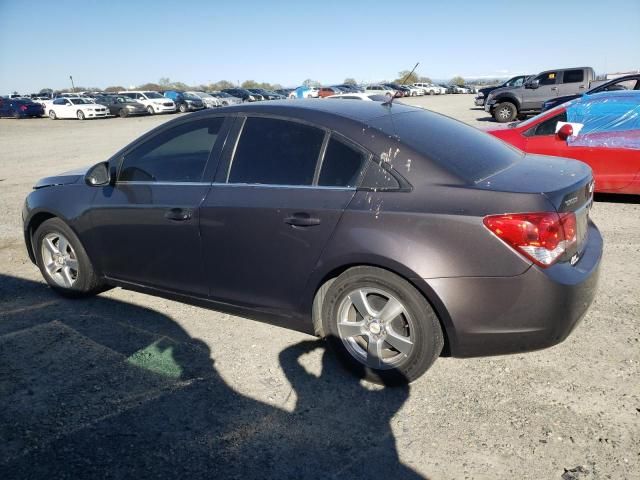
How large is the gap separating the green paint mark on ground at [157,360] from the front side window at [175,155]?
1193 mm

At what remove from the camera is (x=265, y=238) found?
9.96 feet

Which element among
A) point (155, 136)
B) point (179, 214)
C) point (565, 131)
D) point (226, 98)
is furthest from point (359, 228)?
point (226, 98)

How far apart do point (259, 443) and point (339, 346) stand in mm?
758

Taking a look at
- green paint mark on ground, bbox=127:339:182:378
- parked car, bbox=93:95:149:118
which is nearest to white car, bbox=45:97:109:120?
parked car, bbox=93:95:149:118

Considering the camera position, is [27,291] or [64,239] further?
[27,291]

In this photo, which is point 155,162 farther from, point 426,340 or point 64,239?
point 426,340

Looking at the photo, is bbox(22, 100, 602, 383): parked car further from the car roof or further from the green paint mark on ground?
the green paint mark on ground

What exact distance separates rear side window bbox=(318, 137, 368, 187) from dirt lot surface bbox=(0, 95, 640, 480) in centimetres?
117

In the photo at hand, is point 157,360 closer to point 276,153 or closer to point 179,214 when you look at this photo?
point 179,214

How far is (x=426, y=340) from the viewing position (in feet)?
8.73

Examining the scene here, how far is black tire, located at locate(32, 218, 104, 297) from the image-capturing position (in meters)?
4.03

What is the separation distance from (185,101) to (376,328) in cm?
3557

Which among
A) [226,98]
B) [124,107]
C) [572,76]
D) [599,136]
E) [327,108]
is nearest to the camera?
[327,108]

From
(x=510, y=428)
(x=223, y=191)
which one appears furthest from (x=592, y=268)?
(x=223, y=191)
